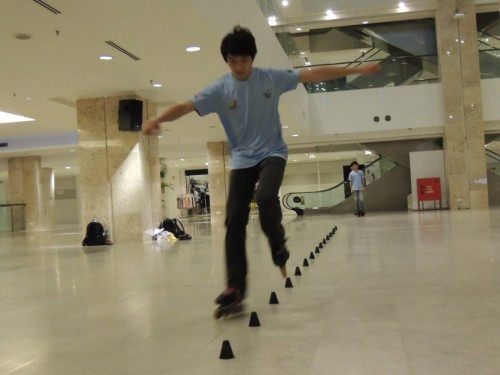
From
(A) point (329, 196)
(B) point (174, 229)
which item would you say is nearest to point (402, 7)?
(A) point (329, 196)

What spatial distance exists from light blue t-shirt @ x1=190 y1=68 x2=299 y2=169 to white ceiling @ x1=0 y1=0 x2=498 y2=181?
4637 millimetres

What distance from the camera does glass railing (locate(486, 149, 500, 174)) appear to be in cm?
2462

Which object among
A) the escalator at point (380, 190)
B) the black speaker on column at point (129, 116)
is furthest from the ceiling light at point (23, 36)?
the escalator at point (380, 190)

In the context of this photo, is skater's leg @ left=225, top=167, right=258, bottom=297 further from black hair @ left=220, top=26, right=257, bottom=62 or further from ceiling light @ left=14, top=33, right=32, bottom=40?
ceiling light @ left=14, top=33, right=32, bottom=40

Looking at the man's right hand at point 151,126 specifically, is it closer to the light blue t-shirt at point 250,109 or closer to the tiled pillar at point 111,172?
the light blue t-shirt at point 250,109

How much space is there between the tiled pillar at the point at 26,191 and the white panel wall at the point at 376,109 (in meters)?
15.8

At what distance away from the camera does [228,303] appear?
12.6 ft

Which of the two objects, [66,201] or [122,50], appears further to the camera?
[66,201]

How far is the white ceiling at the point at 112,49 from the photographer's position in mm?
8297

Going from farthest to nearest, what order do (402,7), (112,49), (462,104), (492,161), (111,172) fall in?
(492,161) < (402,7) < (462,104) < (111,172) < (112,49)

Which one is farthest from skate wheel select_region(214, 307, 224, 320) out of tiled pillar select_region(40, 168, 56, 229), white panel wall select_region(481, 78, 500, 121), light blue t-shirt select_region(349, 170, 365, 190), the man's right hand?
tiled pillar select_region(40, 168, 56, 229)

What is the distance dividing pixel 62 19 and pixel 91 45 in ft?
5.10

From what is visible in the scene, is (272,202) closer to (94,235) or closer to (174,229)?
(94,235)

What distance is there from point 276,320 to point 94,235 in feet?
35.9
